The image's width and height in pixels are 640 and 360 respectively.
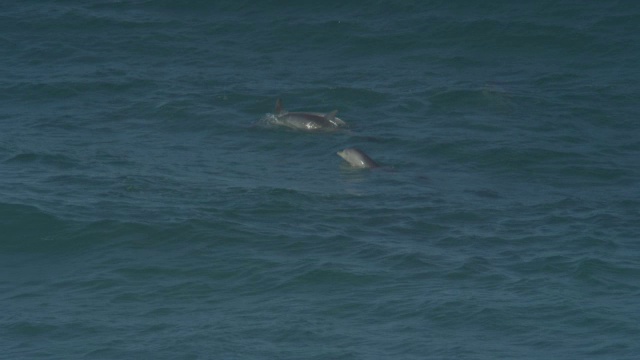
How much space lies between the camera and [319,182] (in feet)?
62.1

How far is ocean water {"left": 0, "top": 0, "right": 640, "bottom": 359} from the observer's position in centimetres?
1368

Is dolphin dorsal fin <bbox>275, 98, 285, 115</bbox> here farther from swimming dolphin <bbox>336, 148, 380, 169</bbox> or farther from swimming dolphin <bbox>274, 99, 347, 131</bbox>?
swimming dolphin <bbox>336, 148, 380, 169</bbox>

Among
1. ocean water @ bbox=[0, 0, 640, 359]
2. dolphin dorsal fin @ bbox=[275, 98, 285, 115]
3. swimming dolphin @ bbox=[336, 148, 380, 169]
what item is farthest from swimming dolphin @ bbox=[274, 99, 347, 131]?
swimming dolphin @ bbox=[336, 148, 380, 169]

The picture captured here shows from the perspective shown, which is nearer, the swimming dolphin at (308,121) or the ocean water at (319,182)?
→ the ocean water at (319,182)

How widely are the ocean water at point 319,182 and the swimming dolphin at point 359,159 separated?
193 mm

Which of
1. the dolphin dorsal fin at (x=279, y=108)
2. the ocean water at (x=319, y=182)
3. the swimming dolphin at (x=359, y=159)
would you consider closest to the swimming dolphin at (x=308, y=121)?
the dolphin dorsal fin at (x=279, y=108)

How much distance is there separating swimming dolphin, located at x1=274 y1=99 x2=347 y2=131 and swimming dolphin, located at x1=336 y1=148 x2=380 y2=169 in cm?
186

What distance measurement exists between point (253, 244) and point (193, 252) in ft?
2.53

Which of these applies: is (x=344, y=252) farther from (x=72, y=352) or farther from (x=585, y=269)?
(x=72, y=352)

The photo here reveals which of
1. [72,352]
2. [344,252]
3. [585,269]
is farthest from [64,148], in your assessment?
[585,269]

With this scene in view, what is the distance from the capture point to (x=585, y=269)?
15.0m

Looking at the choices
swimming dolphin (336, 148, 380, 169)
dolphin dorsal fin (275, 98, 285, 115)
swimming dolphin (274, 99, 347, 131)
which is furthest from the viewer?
dolphin dorsal fin (275, 98, 285, 115)

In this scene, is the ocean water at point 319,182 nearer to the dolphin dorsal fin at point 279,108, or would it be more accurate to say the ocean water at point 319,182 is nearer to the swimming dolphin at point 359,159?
the swimming dolphin at point 359,159

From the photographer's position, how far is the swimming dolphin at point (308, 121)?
21.3 metres
